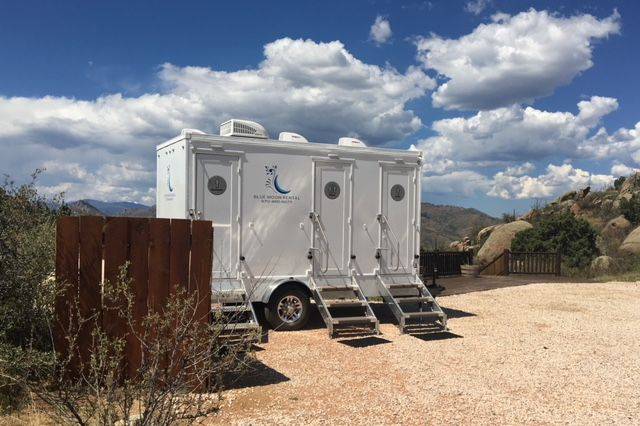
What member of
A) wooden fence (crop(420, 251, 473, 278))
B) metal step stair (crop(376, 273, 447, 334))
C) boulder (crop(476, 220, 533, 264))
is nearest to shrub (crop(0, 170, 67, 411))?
metal step stair (crop(376, 273, 447, 334))

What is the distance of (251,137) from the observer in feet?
33.6

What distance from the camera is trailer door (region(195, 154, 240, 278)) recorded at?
9758 millimetres

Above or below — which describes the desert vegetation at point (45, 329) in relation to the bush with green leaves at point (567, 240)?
below

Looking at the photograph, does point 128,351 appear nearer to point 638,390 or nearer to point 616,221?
point 638,390

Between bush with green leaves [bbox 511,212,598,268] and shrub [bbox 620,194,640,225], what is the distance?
908 cm

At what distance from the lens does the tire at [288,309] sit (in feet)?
33.2

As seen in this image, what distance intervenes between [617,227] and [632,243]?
509 cm

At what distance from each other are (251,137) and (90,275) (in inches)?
186

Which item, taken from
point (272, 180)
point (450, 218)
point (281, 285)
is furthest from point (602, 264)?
point (450, 218)

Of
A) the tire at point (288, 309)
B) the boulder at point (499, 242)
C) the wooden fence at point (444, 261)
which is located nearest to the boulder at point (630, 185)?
the boulder at point (499, 242)

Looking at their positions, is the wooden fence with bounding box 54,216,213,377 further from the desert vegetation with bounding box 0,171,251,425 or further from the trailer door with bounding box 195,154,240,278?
the trailer door with bounding box 195,154,240,278

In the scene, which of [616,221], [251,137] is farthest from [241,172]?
[616,221]

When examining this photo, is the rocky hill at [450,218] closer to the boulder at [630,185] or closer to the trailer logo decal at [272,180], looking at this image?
the boulder at [630,185]

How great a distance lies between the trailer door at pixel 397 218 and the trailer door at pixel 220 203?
298 centimetres
